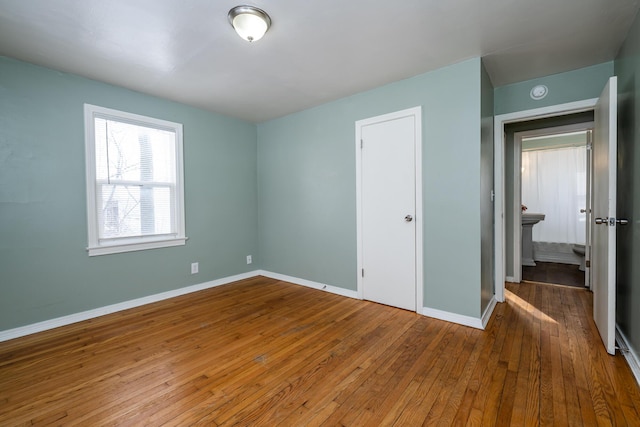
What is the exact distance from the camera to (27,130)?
2.47 meters

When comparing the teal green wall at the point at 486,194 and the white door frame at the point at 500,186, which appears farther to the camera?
the white door frame at the point at 500,186

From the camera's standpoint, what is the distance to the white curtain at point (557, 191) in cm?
535

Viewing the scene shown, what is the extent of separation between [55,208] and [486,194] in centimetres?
419

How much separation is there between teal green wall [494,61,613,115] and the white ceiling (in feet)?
0.30

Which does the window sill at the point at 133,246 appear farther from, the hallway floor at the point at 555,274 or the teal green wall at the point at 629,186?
the hallway floor at the point at 555,274

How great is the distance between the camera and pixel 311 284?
3.80m

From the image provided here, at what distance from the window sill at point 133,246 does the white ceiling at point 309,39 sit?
172 cm

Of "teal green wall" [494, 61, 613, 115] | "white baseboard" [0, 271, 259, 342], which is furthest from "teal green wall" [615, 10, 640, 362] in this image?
"white baseboard" [0, 271, 259, 342]

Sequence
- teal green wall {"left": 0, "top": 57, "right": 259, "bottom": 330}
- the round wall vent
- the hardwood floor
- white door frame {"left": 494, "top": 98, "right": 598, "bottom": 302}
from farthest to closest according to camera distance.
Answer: white door frame {"left": 494, "top": 98, "right": 598, "bottom": 302} → the round wall vent → teal green wall {"left": 0, "top": 57, "right": 259, "bottom": 330} → the hardwood floor

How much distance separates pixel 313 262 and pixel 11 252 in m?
2.97

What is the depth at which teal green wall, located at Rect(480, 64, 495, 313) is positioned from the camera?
2572mm

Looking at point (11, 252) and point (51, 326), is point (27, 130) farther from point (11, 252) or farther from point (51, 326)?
point (51, 326)

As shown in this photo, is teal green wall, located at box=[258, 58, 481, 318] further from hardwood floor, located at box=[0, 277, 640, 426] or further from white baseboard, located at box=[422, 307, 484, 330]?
hardwood floor, located at box=[0, 277, 640, 426]


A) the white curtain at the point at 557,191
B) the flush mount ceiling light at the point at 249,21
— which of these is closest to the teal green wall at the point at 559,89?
the flush mount ceiling light at the point at 249,21
